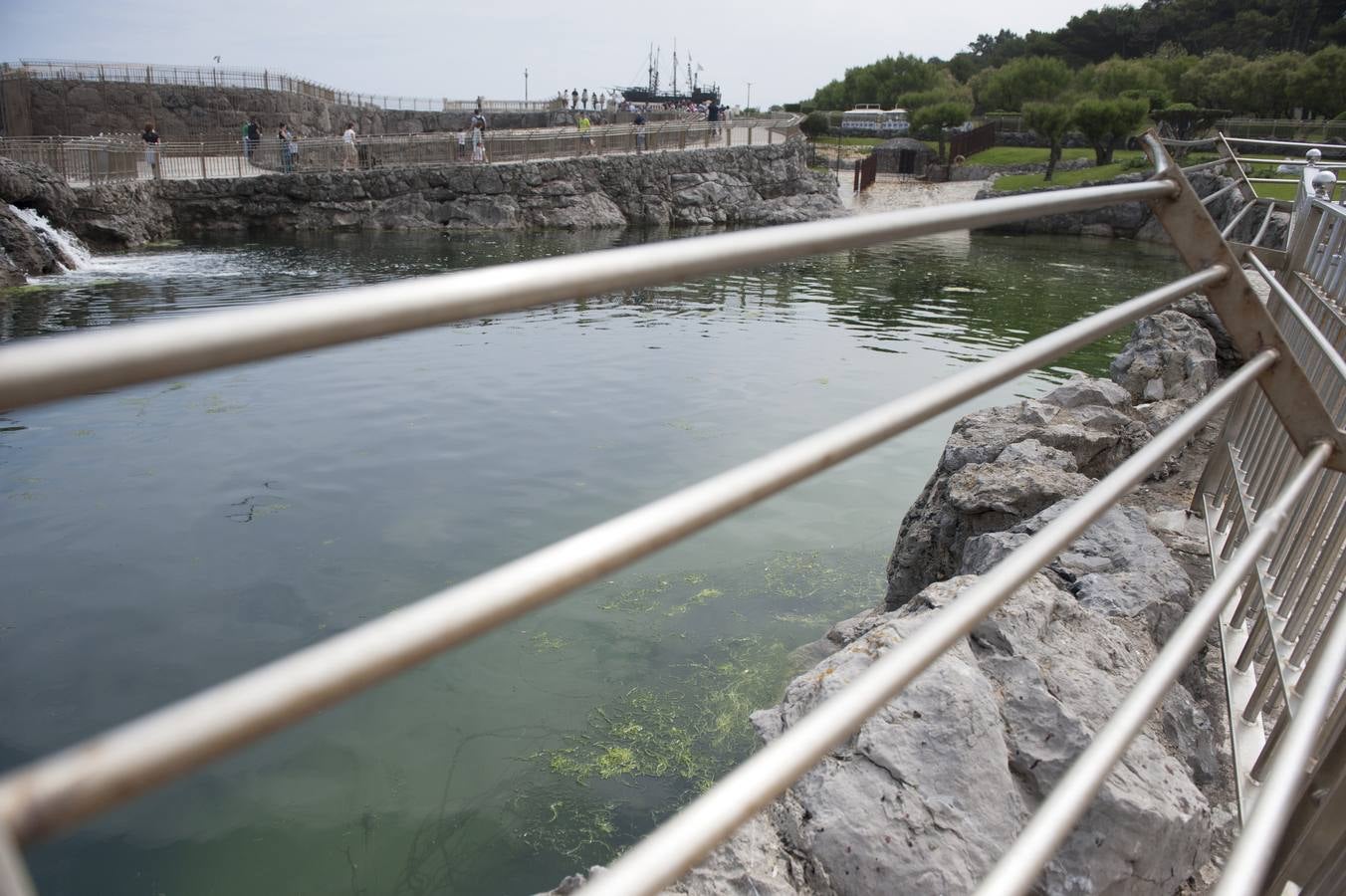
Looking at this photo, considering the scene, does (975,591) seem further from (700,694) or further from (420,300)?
(700,694)

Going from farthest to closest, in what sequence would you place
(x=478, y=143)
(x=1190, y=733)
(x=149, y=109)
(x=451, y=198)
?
(x=149, y=109)
(x=478, y=143)
(x=451, y=198)
(x=1190, y=733)

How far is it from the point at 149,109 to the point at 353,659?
138 feet

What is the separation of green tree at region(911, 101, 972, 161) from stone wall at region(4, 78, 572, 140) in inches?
1258

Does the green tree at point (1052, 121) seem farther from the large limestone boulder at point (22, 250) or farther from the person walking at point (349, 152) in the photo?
the large limestone boulder at point (22, 250)

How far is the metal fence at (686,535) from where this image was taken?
44cm

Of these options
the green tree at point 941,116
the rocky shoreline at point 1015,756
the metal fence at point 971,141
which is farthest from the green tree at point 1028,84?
the rocky shoreline at point 1015,756

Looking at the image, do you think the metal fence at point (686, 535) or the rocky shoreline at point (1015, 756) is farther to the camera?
the rocky shoreline at point (1015, 756)

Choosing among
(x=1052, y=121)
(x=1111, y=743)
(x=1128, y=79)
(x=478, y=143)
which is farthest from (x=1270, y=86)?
(x=1111, y=743)

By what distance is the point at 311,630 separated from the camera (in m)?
5.58

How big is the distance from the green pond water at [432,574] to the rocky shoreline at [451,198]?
367 inches

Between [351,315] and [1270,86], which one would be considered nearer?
[351,315]

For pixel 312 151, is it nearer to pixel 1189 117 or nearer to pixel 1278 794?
pixel 1278 794

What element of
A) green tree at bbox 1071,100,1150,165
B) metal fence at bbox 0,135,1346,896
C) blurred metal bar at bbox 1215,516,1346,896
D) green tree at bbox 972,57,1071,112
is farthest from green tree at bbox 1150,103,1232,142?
blurred metal bar at bbox 1215,516,1346,896

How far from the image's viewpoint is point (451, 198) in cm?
2952
